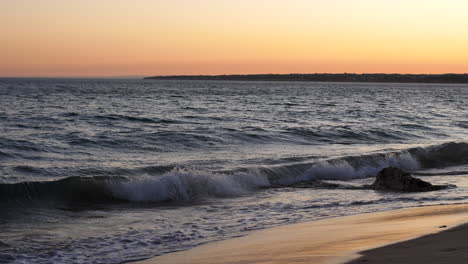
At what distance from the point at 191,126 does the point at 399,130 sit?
1006cm

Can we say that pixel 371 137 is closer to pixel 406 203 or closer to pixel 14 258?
pixel 406 203

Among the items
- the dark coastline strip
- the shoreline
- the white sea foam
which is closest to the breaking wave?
the white sea foam

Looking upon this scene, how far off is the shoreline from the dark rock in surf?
3.13m

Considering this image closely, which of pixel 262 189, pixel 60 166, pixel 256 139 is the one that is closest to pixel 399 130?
pixel 256 139

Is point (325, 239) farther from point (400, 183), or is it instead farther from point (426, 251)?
point (400, 183)

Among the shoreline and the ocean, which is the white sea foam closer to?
the ocean

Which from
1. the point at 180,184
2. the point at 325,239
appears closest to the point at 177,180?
the point at 180,184

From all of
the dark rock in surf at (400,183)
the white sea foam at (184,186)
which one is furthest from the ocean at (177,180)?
the dark rock in surf at (400,183)

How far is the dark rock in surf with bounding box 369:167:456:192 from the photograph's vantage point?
14.1 m

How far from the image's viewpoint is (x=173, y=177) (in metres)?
14.6

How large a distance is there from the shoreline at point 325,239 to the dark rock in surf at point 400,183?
3.13 metres

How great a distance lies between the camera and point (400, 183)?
1439 centimetres

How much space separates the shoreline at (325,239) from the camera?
7.41 metres

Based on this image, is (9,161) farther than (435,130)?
No
